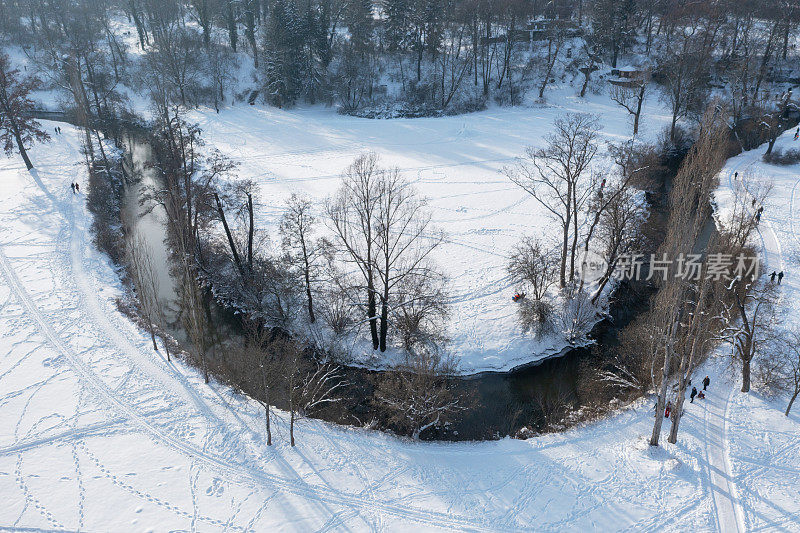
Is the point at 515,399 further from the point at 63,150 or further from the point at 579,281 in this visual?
the point at 63,150

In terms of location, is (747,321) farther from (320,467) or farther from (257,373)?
(257,373)

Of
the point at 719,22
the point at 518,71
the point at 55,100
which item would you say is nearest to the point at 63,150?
the point at 55,100

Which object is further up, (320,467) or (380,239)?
(380,239)

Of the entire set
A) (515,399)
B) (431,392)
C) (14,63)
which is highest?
(14,63)

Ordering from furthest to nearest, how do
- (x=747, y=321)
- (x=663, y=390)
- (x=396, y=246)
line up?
(x=396, y=246) < (x=747, y=321) < (x=663, y=390)

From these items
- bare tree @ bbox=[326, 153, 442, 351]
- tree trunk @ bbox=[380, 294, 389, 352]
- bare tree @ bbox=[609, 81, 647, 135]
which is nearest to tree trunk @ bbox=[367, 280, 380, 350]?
bare tree @ bbox=[326, 153, 442, 351]

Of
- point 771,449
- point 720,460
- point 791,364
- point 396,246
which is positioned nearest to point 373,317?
point 396,246
